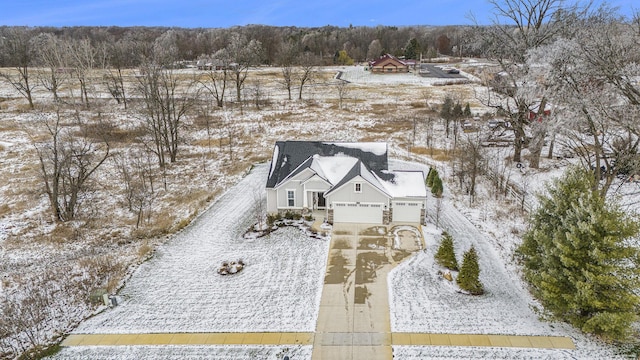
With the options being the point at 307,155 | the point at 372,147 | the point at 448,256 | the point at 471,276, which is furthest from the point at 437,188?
the point at 471,276

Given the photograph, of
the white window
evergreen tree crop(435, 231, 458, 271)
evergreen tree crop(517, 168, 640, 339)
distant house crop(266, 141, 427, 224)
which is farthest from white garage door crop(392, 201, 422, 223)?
evergreen tree crop(517, 168, 640, 339)

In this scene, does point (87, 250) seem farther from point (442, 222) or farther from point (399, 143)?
point (399, 143)

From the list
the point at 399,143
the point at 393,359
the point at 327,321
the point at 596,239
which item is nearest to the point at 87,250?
the point at 327,321

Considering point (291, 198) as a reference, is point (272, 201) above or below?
below

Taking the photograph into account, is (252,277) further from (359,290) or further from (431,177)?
(431,177)

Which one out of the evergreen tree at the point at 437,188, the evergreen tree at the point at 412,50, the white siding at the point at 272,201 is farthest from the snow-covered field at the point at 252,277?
the evergreen tree at the point at 412,50
